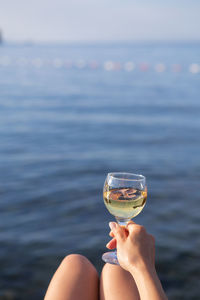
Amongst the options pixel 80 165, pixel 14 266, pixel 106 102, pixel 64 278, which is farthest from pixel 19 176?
pixel 106 102

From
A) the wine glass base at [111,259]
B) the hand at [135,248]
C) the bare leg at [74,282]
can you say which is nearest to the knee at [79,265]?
the bare leg at [74,282]

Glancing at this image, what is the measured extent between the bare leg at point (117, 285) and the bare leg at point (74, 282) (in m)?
0.06

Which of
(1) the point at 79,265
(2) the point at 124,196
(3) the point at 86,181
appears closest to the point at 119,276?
(1) the point at 79,265

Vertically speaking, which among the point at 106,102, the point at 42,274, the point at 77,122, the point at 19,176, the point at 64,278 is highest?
the point at 106,102

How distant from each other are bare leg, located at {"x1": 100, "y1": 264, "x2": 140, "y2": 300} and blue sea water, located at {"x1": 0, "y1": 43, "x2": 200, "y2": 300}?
122 cm

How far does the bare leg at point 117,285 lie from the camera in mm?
1985

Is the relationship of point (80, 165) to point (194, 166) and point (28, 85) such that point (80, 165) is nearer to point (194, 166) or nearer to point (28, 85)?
point (194, 166)

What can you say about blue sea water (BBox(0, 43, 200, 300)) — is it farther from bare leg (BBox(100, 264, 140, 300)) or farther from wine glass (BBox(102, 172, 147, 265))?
wine glass (BBox(102, 172, 147, 265))

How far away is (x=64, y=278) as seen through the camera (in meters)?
2.06

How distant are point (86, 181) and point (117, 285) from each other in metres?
3.68

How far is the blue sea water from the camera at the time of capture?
357 cm

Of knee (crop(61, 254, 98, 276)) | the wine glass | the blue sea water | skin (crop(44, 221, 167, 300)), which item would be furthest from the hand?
the blue sea water

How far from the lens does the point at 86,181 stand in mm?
5711

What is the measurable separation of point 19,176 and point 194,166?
8.90 feet
